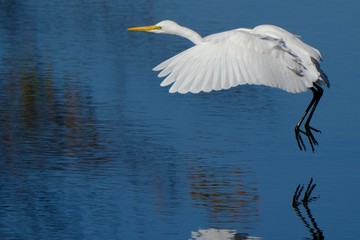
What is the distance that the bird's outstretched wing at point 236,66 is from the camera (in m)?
6.85

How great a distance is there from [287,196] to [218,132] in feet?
4.90

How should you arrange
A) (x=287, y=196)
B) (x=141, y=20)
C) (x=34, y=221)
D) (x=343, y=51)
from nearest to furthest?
(x=34, y=221), (x=287, y=196), (x=343, y=51), (x=141, y=20)

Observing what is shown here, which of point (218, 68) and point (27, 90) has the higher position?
point (218, 68)

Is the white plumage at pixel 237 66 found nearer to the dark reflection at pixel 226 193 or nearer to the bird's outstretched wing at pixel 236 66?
the bird's outstretched wing at pixel 236 66

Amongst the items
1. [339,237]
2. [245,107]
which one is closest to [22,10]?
[245,107]

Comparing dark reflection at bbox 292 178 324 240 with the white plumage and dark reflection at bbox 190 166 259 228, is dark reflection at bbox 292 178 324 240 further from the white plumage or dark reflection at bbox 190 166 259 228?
the white plumage

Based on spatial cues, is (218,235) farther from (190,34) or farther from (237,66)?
(190,34)

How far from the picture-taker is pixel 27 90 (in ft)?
32.7

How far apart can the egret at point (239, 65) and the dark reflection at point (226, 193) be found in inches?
29.5

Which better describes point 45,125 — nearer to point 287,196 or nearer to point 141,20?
point 287,196

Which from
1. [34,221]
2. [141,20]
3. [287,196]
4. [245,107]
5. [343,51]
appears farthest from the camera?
[141,20]

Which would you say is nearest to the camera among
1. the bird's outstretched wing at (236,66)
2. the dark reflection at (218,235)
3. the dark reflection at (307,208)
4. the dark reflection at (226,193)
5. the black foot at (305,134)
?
the dark reflection at (218,235)

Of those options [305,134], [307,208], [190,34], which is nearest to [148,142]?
[190,34]

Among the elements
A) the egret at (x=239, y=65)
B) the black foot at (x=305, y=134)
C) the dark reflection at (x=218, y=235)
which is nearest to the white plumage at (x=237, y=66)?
the egret at (x=239, y=65)
